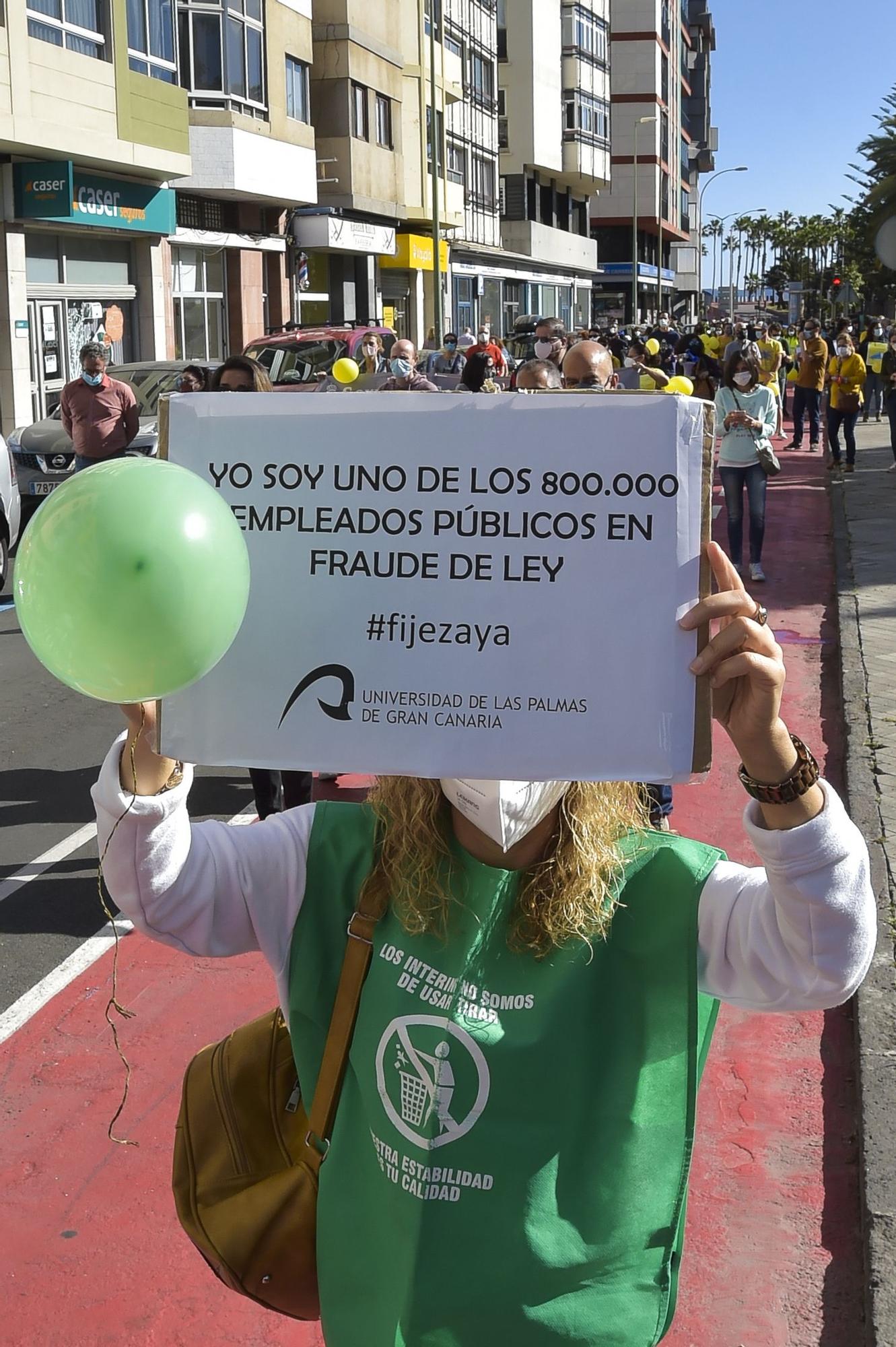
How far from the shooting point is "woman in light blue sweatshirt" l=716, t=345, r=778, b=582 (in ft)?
34.8

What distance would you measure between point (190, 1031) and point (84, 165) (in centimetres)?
2096

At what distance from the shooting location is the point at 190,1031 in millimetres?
4508

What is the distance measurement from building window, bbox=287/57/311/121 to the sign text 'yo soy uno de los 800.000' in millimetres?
32654

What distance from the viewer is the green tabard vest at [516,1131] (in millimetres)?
1752

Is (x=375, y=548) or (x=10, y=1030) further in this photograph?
(x=10, y=1030)

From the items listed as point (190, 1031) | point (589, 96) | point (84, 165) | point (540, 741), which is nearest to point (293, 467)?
point (540, 741)

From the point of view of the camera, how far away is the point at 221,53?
28078 mm

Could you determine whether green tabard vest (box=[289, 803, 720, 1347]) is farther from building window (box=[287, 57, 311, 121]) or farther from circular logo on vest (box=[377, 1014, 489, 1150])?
building window (box=[287, 57, 311, 121])

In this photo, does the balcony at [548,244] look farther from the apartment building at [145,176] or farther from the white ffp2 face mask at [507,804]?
the white ffp2 face mask at [507,804]

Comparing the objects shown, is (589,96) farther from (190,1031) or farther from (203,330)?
(190,1031)

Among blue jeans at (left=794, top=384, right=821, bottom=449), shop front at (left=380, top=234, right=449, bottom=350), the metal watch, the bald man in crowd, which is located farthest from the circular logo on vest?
shop front at (left=380, top=234, right=449, bottom=350)

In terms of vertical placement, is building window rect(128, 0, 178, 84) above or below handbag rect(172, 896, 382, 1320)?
above

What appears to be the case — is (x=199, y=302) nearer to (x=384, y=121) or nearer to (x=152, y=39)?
(x=152, y=39)

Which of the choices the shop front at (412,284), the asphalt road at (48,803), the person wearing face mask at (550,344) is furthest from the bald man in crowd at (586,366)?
the shop front at (412,284)
